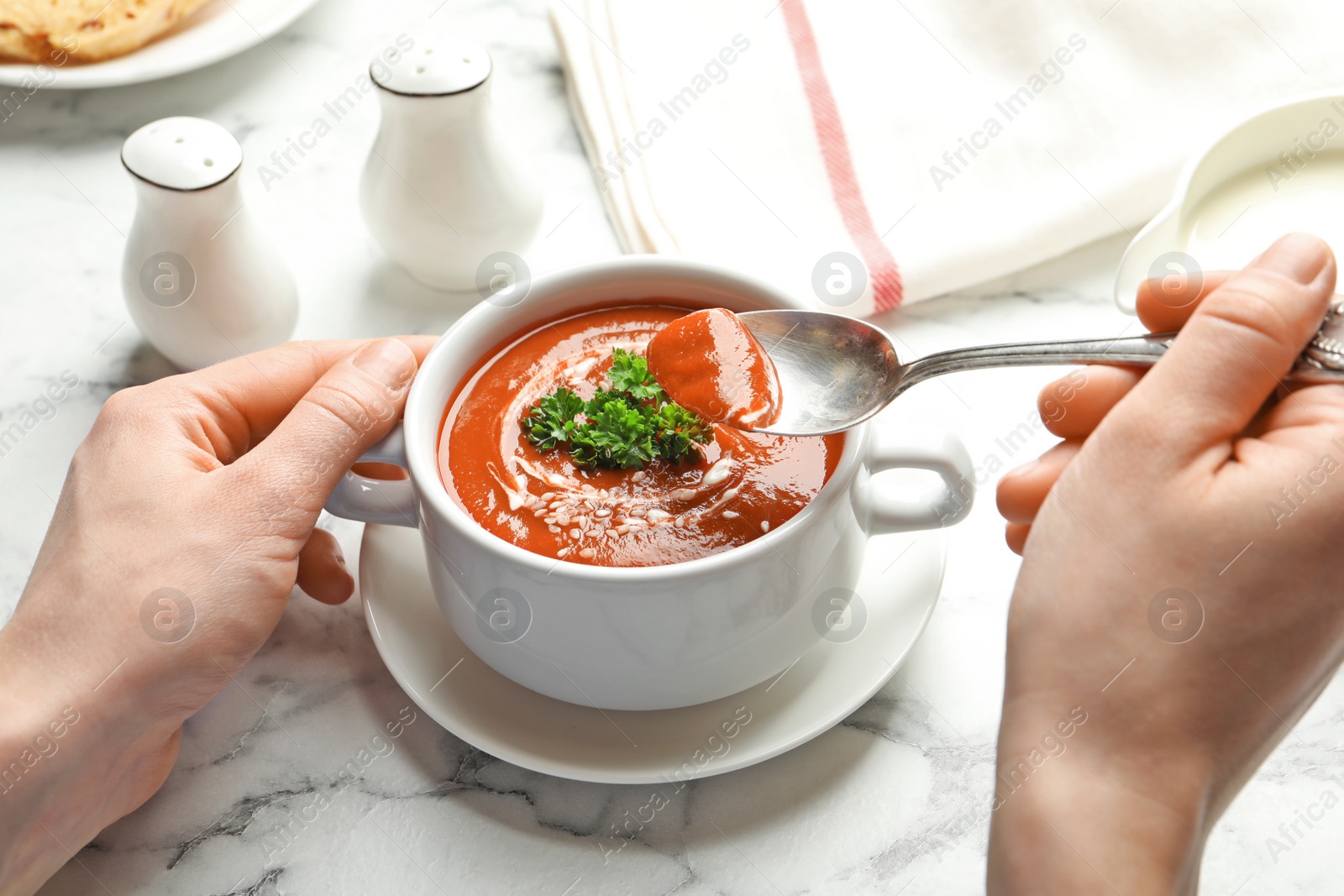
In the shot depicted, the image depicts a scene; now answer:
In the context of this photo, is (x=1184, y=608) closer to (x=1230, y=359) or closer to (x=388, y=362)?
(x=1230, y=359)

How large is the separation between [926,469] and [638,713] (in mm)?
403

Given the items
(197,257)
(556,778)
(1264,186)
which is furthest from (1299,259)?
(197,257)

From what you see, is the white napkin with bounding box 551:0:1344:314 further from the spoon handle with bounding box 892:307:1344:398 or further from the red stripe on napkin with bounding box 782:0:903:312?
the spoon handle with bounding box 892:307:1344:398

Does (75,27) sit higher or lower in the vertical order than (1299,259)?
lower

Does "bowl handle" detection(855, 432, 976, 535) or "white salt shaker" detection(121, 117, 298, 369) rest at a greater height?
"bowl handle" detection(855, 432, 976, 535)

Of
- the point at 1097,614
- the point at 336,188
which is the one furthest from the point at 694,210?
the point at 1097,614

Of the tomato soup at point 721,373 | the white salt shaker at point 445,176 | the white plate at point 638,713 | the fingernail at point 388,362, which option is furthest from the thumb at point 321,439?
the white salt shaker at point 445,176

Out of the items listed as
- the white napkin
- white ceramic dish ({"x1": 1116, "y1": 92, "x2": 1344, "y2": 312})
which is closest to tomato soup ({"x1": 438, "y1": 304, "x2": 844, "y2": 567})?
the white napkin

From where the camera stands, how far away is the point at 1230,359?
947 millimetres

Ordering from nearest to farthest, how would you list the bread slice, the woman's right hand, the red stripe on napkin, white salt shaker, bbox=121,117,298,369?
the woman's right hand → white salt shaker, bbox=121,117,298,369 → the red stripe on napkin → the bread slice

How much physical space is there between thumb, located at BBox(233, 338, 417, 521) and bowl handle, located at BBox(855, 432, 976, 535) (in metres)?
0.53

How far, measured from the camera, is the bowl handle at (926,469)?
1145mm

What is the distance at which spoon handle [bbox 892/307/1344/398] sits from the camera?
986 mm

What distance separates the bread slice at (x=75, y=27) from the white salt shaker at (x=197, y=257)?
514 mm
